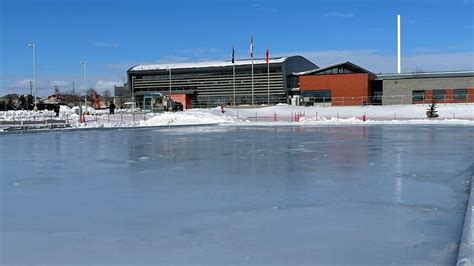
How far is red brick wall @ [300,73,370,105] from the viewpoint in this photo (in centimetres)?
6200

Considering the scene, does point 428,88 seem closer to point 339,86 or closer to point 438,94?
point 438,94

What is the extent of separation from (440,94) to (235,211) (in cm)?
5580

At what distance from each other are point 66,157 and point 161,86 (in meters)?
79.2

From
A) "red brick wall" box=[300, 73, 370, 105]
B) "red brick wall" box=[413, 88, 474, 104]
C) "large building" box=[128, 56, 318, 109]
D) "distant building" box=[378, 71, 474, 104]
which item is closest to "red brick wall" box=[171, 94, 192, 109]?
"large building" box=[128, 56, 318, 109]

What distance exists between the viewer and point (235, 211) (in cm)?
691

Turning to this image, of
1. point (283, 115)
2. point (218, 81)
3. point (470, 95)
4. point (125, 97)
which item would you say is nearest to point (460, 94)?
point (470, 95)

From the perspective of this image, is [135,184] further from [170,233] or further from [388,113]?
[388,113]

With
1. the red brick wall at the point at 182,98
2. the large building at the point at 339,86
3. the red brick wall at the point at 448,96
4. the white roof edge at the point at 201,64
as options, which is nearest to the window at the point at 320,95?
the large building at the point at 339,86

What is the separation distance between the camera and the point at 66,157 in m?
14.6

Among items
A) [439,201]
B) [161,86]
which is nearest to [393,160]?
[439,201]

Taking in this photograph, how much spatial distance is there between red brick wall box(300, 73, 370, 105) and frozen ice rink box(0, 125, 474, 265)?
49.7m

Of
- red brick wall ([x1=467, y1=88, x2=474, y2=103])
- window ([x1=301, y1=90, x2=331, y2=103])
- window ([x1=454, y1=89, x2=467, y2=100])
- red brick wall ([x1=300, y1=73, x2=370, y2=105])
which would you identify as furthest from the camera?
window ([x1=301, y1=90, x2=331, y2=103])

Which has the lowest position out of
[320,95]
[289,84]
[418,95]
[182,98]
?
[418,95]

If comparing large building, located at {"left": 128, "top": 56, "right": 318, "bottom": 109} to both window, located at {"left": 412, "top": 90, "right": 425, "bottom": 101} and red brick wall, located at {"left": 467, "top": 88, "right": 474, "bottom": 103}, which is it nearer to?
window, located at {"left": 412, "top": 90, "right": 425, "bottom": 101}
